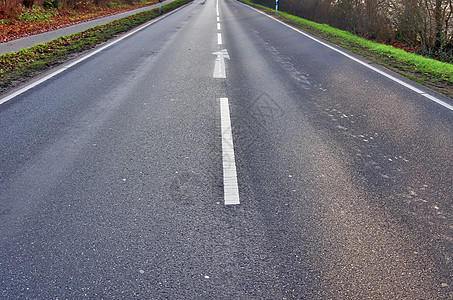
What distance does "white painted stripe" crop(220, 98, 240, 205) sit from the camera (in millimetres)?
3236

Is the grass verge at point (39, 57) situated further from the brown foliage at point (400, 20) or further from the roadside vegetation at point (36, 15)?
the brown foliage at point (400, 20)

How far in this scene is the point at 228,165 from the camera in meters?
3.81

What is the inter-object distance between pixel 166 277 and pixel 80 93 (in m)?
4.95

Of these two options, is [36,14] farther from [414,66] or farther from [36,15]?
[414,66]

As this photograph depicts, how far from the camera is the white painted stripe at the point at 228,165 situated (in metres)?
3.24

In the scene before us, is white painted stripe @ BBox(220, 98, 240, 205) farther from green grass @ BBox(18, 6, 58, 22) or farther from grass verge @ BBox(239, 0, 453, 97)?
green grass @ BBox(18, 6, 58, 22)

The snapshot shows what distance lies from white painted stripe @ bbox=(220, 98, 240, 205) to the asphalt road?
0.02m

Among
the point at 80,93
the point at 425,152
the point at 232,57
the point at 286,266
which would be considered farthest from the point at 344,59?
the point at 286,266

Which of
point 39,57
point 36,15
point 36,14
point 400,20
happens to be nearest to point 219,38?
point 39,57

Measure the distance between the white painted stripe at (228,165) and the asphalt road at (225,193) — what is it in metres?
0.02

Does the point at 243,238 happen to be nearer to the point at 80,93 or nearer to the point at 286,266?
the point at 286,266

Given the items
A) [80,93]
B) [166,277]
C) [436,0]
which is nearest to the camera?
[166,277]

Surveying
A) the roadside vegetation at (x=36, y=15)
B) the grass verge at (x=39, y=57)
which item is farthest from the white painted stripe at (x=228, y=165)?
the roadside vegetation at (x=36, y=15)

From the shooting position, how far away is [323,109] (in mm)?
5562
